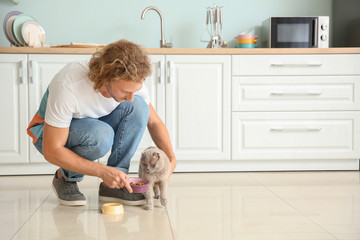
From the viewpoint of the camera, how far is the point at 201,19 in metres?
3.74

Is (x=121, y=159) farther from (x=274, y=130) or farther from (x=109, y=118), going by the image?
(x=274, y=130)

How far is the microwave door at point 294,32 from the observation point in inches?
133

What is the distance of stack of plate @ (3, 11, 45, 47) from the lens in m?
3.24

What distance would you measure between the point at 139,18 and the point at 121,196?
1.95m

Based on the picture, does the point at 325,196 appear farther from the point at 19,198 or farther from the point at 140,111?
Answer: the point at 19,198

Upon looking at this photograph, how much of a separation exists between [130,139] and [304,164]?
1586 millimetres

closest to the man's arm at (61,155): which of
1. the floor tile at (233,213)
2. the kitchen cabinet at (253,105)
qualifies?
the floor tile at (233,213)

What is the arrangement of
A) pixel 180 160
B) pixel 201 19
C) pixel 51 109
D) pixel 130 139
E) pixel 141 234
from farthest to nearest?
pixel 201 19
pixel 180 160
pixel 130 139
pixel 51 109
pixel 141 234

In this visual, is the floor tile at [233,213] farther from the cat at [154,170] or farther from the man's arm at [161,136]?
the man's arm at [161,136]

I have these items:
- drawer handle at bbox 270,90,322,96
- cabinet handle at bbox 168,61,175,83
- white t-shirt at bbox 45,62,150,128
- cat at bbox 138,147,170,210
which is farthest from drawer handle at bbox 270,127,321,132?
white t-shirt at bbox 45,62,150,128

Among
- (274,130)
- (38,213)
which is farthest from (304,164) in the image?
(38,213)

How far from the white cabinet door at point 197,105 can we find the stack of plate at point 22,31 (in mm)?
1052

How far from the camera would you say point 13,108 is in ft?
9.90

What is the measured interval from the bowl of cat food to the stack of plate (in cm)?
168
